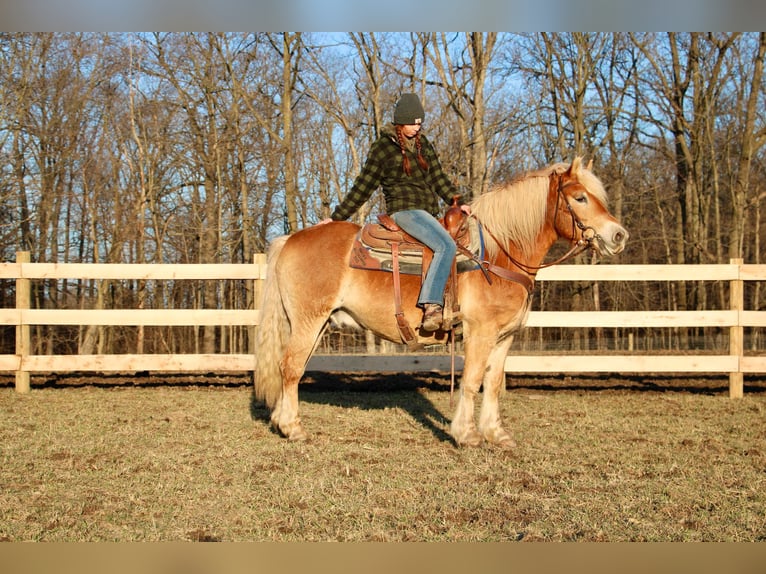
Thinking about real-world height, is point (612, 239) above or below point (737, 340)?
above

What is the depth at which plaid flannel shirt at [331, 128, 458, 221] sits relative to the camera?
539 centimetres

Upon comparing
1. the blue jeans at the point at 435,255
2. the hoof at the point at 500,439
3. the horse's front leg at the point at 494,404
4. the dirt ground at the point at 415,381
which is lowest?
the dirt ground at the point at 415,381

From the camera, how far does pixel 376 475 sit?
4.38m

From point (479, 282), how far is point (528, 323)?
3.10 m

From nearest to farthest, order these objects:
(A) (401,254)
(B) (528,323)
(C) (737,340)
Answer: (A) (401,254), (B) (528,323), (C) (737,340)

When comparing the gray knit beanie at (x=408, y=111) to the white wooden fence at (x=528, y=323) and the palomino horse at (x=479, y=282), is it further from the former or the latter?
the white wooden fence at (x=528, y=323)

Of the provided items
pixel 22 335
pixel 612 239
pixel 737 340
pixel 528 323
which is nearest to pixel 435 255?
pixel 612 239

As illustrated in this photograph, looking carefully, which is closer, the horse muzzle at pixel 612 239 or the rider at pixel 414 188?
the horse muzzle at pixel 612 239

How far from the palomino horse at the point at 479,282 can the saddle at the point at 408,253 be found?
0.08m

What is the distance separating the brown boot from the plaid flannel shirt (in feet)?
2.89

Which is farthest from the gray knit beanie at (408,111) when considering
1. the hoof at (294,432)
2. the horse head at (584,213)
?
the hoof at (294,432)

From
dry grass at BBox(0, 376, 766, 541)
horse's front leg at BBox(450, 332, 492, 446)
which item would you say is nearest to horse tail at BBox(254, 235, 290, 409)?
dry grass at BBox(0, 376, 766, 541)

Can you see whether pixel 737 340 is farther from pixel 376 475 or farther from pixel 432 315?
Result: pixel 376 475

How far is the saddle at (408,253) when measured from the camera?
533 cm
